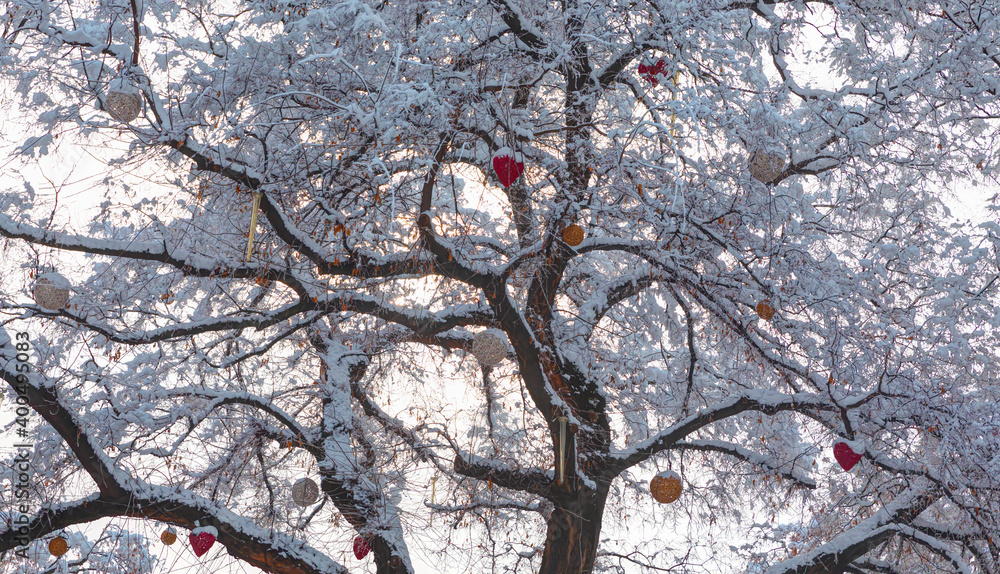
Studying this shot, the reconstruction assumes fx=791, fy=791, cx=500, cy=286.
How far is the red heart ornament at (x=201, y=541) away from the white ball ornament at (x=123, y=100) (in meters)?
3.17

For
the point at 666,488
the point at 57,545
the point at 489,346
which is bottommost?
the point at 57,545

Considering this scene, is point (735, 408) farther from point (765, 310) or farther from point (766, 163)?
point (766, 163)

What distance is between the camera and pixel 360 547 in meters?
6.78

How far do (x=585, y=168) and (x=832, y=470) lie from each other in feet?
14.7

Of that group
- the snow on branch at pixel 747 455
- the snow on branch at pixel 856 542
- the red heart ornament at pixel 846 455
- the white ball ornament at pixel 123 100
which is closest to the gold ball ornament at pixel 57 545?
the white ball ornament at pixel 123 100

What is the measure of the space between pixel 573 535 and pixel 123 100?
490cm

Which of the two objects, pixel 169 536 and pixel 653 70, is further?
pixel 169 536

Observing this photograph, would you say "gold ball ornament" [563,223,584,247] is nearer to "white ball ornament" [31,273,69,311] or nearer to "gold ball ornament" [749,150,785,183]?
"gold ball ornament" [749,150,785,183]

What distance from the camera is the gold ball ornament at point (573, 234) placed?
18.3 ft

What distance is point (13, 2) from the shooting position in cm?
617

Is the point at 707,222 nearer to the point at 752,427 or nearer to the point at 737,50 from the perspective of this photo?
the point at 737,50

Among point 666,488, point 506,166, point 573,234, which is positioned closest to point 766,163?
point 573,234

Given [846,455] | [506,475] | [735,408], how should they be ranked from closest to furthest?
[846,455] < [735,408] < [506,475]

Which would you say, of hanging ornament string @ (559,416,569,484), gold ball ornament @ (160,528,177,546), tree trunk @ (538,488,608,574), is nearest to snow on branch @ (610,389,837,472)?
tree trunk @ (538,488,608,574)
